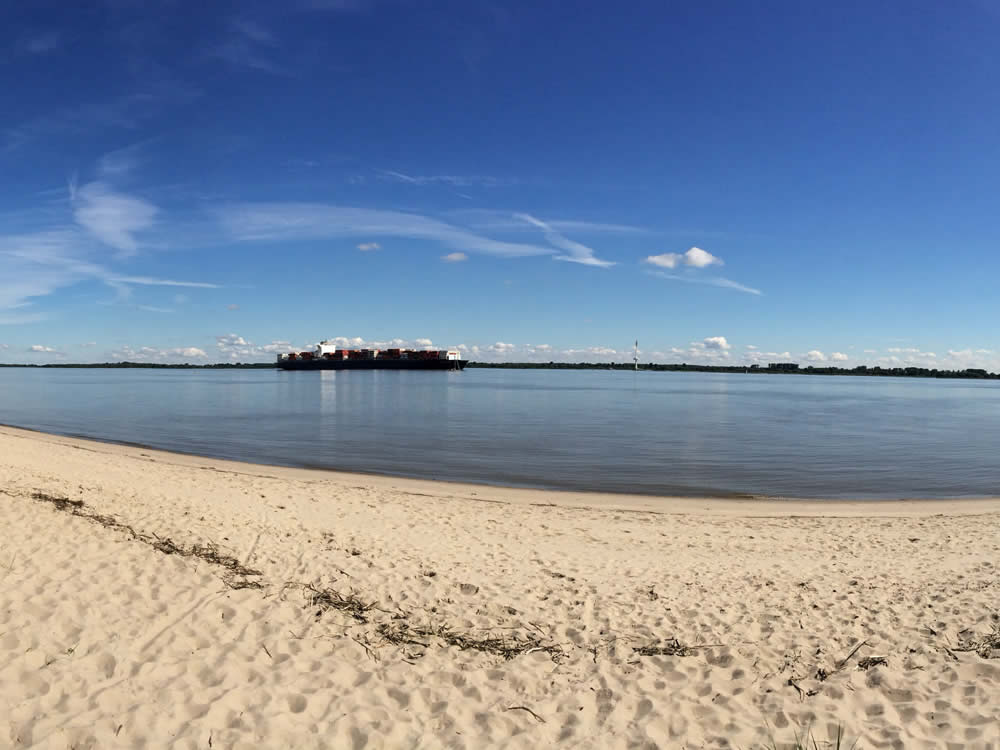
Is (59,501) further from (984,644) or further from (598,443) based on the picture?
(598,443)

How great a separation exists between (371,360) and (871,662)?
143 m

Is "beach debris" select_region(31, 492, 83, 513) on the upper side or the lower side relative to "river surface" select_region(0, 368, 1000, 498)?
upper

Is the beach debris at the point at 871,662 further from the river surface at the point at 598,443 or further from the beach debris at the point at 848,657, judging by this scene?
the river surface at the point at 598,443

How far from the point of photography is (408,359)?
466 ft

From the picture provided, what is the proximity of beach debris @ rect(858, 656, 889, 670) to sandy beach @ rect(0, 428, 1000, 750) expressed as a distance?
2cm

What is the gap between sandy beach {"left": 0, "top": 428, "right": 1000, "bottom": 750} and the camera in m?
4.86

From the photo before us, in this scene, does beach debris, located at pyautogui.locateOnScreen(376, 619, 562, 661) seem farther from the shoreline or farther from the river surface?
the river surface

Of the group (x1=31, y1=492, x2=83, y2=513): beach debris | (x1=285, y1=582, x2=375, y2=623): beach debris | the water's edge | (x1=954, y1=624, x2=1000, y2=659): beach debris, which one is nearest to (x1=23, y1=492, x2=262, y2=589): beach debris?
(x1=31, y1=492, x2=83, y2=513): beach debris

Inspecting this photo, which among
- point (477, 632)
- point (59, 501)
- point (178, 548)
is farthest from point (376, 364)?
point (477, 632)

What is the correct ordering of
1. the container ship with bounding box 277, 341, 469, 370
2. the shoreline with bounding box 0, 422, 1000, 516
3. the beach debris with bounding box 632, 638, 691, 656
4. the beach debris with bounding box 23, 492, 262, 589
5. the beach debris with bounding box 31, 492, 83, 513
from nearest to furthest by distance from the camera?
1. the beach debris with bounding box 632, 638, 691, 656
2. the beach debris with bounding box 23, 492, 262, 589
3. the beach debris with bounding box 31, 492, 83, 513
4. the shoreline with bounding box 0, 422, 1000, 516
5. the container ship with bounding box 277, 341, 469, 370

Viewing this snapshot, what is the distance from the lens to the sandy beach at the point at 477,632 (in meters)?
4.86

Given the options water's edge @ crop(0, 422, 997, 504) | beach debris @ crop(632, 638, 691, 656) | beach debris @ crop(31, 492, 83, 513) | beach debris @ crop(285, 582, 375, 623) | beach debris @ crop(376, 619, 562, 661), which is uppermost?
beach debris @ crop(31, 492, 83, 513)

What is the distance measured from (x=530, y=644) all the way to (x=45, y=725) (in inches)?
162

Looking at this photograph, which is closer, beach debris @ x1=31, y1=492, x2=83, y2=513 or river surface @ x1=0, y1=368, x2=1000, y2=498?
beach debris @ x1=31, y1=492, x2=83, y2=513
